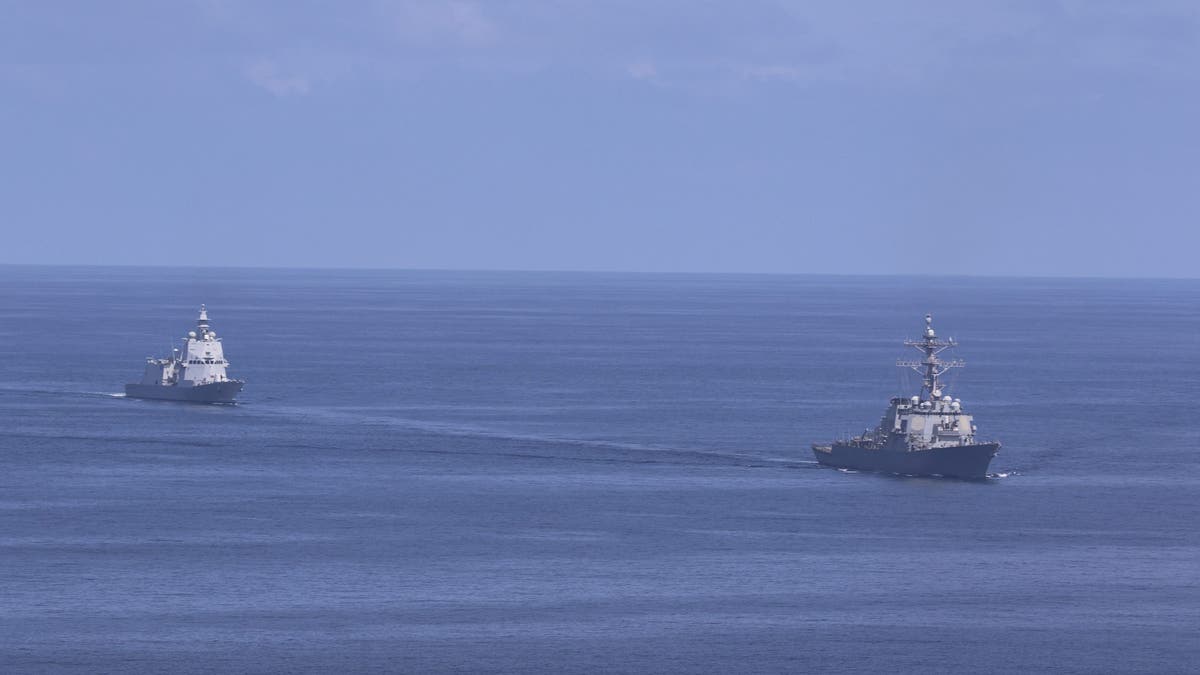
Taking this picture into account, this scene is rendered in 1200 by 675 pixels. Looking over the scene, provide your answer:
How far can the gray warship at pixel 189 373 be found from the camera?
6117 inches

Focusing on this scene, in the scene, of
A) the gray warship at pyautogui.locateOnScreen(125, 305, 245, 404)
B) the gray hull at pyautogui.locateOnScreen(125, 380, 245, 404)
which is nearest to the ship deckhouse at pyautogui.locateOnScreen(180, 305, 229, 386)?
the gray warship at pyautogui.locateOnScreen(125, 305, 245, 404)

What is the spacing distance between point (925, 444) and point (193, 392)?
64.6 m

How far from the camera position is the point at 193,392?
154m

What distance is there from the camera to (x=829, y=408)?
496 feet

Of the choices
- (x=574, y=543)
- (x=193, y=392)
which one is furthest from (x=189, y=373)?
(x=574, y=543)

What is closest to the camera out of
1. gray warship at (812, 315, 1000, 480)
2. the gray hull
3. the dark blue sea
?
the dark blue sea

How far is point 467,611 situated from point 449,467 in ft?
132

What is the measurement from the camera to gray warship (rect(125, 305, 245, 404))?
155 m

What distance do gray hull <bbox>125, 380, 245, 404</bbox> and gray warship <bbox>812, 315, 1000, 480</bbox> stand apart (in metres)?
53.5

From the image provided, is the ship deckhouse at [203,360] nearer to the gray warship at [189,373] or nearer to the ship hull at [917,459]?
the gray warship at [189,373]

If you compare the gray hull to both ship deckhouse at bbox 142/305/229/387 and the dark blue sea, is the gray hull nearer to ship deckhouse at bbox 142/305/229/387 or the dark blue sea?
ship deckhouse at bbox 142/305/229/387

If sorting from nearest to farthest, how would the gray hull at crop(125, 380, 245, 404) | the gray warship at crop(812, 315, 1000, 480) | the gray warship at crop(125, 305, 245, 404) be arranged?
the gray warship at crop(812, 315, 1000, 480) → the gray hull at crop(125, 380, 245, 404) → the gray warship at crop(125, 305, 245, 404)

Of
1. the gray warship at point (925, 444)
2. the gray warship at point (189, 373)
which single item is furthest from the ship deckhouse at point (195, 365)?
the gray warship at point (925, 444)

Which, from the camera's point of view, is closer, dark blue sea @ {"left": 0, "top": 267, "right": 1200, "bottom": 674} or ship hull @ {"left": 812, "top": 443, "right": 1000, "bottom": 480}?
dark blue sea @ {"left": 0, "top": 267, "right": 1200, "bottom": 674}
